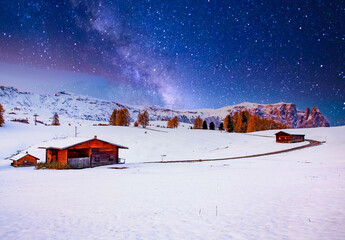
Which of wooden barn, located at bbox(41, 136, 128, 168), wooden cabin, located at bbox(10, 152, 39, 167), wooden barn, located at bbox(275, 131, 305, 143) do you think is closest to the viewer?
wooden barn, located at bbox(41, 136, 128, 168)

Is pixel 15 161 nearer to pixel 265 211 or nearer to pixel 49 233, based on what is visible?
pixel 49 233

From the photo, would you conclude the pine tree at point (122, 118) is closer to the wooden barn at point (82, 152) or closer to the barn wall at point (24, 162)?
the barn wall at point (24, 162)

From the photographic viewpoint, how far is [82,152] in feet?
115

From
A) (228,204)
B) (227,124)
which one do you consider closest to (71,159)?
(228,204)

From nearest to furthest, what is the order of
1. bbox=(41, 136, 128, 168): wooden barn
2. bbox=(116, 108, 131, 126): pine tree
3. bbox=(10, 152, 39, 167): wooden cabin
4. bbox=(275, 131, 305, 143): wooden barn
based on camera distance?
bbox=(41, 136, 128, 168): wooden barn < bbox=(10, 152, 39, 167): wooden cabin < bbox=(275, 131, 305, 143): wooden barn < bbox=(116, 108, 131, 126): pine tree

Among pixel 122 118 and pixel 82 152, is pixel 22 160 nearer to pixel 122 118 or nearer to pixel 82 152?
pixel 82 152

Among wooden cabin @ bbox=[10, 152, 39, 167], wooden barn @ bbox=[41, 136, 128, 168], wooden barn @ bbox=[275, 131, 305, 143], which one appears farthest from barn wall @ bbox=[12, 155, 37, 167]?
wooden barn @ bbox=[275, 131, 305, 143]

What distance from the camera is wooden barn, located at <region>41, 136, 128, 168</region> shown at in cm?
3122

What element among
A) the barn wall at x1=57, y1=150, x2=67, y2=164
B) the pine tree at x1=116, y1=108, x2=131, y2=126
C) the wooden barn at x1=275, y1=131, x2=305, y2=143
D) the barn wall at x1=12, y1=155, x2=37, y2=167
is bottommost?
the barn wall at x1=12, y1=155, x2=37, y2=167

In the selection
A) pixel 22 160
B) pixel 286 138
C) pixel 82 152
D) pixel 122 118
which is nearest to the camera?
pixel 82 152

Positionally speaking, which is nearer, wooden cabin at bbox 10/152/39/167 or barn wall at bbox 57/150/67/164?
barn wall at bbox 57/150/67/164

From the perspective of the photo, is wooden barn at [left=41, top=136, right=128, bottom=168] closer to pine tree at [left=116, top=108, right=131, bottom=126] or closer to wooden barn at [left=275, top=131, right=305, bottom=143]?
wooden barn at [left=275, top=131, right=305, bottom=143]

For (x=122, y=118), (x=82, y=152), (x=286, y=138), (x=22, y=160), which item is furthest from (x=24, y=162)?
(x=122, y=118)

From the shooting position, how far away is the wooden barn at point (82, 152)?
31.2 m
